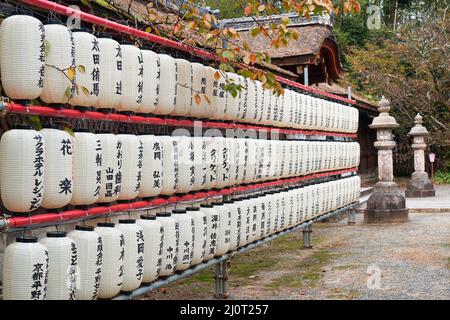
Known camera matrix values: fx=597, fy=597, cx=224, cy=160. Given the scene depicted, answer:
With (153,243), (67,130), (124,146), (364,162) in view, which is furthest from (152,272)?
(364,162)

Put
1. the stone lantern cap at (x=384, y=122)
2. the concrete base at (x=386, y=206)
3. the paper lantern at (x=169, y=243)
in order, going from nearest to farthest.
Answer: the paper lantern at (x=169, y=243)
the concrete base at (x=386, y=206)
the stone lantern cap at (x=384, y=122)

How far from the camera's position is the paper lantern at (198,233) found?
6766mm

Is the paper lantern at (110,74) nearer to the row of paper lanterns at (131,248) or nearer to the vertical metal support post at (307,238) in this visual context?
the row of paper lanterns at (131,248)

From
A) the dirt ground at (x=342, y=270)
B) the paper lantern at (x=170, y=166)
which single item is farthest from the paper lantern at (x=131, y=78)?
the dirt ground at (x=342, y=270)

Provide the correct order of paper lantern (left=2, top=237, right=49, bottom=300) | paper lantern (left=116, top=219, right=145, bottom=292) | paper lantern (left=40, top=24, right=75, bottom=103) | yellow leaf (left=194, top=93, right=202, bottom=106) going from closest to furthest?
paper lantern (left=2, top=237, right=49, bottom=300)
paper lantern (left=40, top=24, right=75, bottom=103)
paper lantern (left=116, top=219, right=145, bottom=292)
yellow leaf (left=194, top=93, right=202, bottom=106)

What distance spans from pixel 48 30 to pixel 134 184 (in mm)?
1681

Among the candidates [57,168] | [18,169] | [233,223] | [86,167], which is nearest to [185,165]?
[233,223]

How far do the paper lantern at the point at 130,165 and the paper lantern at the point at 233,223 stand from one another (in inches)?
85.3

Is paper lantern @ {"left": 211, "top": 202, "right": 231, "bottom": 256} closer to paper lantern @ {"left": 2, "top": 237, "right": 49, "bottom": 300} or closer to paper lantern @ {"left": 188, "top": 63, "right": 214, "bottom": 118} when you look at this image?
→ paper lantern @ {"left": 188, "top": 63, "right": 214, "bottom": 118}

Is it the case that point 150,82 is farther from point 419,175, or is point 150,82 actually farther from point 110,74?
point 419,175

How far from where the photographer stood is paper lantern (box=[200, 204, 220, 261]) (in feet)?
23.3

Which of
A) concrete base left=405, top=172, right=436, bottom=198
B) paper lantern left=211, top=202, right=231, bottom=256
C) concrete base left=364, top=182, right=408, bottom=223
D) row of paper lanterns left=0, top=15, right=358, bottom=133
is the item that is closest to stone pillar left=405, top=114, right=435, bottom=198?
concrete base left=405, top=172, right=436, bottom=198

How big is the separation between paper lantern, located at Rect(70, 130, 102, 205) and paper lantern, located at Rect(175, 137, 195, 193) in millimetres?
1549

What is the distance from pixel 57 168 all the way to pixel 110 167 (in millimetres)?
730
